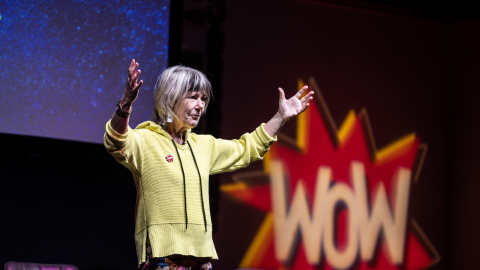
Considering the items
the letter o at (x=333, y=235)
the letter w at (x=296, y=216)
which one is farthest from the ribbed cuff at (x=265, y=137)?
the letter o at (x=333, y=235)

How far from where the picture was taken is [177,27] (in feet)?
10.1

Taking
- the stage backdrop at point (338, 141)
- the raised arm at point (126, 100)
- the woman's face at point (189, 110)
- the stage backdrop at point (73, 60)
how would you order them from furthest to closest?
the stage backdrop at point (338, 141) < the stage backdrop at point (73, 60) < the woman's face at point (189, 110) < the raised arm at point (126, 100)

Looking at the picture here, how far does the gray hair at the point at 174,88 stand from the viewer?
1.83 m

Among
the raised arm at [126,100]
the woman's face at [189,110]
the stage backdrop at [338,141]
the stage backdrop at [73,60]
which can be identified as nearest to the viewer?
the raised arm at [126,100]

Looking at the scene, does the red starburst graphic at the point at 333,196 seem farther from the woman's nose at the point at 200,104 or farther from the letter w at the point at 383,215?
the woman's nose at the point at 200,104

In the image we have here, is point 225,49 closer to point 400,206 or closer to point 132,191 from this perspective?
point 132,191

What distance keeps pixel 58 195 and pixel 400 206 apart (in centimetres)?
231

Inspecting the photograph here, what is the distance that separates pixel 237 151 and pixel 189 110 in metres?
0.29

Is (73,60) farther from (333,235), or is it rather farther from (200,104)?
(333,235)

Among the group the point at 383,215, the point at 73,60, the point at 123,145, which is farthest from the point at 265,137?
the point at 383,215

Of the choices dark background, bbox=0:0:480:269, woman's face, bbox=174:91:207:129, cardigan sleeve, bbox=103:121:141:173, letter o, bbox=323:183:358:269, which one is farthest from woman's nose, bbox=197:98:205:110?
letter o, bbox=323:183:358:269

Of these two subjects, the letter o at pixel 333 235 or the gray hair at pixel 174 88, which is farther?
the letter o at pixel 333 235

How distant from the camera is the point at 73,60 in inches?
112

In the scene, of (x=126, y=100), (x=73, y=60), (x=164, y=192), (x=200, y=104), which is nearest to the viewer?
(x=126, y=100)
